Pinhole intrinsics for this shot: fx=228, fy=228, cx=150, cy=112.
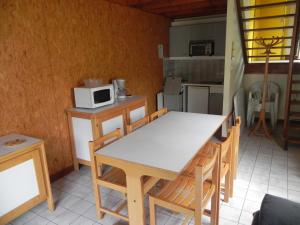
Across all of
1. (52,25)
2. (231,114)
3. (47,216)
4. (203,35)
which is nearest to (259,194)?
(231,114)

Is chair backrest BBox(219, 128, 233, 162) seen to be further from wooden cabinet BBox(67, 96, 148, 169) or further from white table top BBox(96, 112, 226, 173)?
wooden cabinet BBox(67, 96, 148, 169)

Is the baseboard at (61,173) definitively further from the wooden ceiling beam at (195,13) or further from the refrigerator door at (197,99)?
the wooden ceiling beam at (195,13)

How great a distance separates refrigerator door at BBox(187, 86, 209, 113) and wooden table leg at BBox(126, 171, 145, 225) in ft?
10.5

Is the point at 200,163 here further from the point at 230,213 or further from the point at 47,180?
the point at 47,180

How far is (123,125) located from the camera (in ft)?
9.99

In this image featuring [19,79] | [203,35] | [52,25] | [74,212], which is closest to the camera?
[74,212]

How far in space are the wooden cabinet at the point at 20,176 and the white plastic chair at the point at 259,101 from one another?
3.67m

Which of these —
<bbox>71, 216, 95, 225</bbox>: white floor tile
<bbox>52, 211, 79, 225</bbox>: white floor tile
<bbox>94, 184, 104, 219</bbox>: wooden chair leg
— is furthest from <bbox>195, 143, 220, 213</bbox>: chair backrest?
<bbox>52, 211, 79, 225</bbox>: white floor tile

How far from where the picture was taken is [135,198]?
1.64 meters

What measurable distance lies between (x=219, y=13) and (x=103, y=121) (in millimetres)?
3285

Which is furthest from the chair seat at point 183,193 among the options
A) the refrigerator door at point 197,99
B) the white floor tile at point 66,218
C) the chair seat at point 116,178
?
the refrigerator door at point 197,99

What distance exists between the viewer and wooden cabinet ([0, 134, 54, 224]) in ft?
5.96

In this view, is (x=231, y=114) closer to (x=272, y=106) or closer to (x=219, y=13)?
(x=272, y=106)

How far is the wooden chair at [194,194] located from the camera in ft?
4.64
